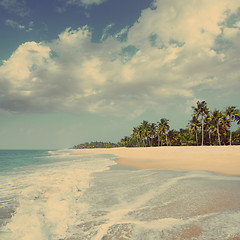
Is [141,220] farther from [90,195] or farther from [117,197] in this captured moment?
[90,195]

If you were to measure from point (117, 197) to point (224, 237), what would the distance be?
3.64m

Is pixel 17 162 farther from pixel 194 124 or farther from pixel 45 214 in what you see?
pixel 194 124

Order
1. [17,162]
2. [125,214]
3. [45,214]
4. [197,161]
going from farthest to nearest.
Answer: [17,162] < [197,161] < [45,214] < [125,214]

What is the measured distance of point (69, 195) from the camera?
650 cm

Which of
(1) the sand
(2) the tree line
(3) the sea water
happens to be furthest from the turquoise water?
(2) the tree line

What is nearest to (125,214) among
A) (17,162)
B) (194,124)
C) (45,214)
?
(45,214)

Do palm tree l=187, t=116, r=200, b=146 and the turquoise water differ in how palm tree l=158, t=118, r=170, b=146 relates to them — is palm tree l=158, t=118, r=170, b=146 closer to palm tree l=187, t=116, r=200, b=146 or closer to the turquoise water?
palm tree l=187, t=116, r=200, b=146

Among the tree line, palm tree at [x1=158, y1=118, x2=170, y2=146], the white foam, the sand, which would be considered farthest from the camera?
palm tree at [x1=158, y1=118, x2=170, y2=146]

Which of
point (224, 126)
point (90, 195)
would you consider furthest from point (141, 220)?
point (224, 126)

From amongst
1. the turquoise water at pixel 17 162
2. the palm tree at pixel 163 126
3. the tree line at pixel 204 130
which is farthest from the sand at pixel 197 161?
the palm tree at pixel 163 126

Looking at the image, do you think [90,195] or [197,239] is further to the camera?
[90,195]

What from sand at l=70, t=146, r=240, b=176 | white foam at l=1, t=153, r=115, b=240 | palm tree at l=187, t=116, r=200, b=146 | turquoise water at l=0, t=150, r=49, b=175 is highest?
palm tree at l=187, t=116, r=200, b=146

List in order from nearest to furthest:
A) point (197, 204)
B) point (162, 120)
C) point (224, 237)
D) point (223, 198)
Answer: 1. point (224, 237)
2. point (197, 204)
3. point (223, 198)
4. point (162, 120)

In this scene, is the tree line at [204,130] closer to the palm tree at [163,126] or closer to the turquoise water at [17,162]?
the palm tree at [163,126]
